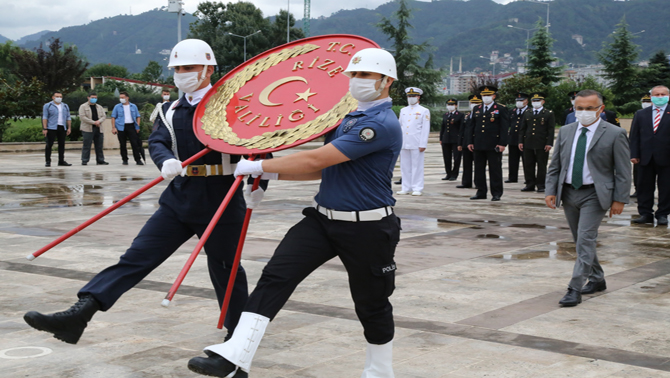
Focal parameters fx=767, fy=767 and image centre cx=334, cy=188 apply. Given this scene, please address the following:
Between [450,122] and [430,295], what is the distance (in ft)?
40.0

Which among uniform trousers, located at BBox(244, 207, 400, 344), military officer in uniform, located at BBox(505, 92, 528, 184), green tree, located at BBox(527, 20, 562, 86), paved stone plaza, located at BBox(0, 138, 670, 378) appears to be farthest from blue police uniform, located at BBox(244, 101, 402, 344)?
green tree, located at BBox(527, 20, 562, 86)

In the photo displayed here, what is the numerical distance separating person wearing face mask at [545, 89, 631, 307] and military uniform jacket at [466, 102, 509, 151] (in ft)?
24.5

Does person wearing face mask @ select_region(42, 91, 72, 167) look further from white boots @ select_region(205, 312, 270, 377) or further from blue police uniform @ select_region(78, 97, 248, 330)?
white boots @ select_region(205, 312, 270, 377)

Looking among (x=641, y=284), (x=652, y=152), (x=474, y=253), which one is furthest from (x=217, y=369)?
(x=652, y=152)

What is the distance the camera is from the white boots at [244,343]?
11.4 ft

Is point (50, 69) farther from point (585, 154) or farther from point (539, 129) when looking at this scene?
point (585, 154)

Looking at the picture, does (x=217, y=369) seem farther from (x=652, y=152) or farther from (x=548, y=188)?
(x=652, y=152)

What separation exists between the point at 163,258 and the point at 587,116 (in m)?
3.64

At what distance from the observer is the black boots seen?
12.9 ft

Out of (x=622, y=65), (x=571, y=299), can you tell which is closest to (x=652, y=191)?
(x=571, y=299)

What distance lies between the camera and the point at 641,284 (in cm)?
657

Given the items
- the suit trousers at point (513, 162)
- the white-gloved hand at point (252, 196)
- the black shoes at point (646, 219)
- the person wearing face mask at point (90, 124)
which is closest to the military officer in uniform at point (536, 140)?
the suit trousers at point (513, 162)

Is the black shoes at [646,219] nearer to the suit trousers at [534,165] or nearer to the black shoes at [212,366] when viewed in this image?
the suit trousers at [534,165]

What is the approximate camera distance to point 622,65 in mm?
55594
